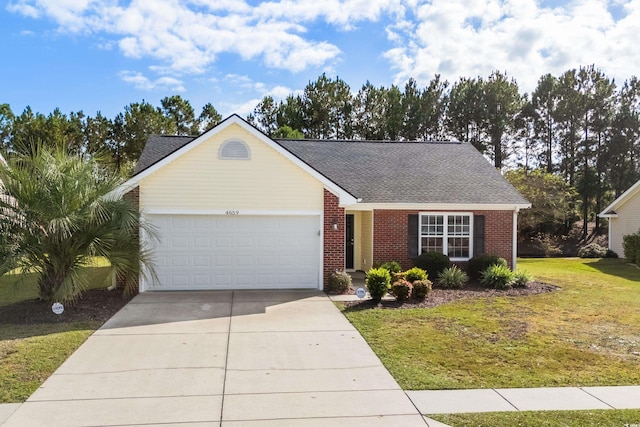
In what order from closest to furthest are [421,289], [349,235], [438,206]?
[421,289] < [438,206] < [349,235]

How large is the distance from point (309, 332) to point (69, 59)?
17.1m

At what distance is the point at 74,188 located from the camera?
1032 cm

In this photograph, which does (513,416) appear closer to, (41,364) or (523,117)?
(41,364)

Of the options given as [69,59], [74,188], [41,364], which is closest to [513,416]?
[41,364]

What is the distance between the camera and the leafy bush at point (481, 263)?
1537 centimetres

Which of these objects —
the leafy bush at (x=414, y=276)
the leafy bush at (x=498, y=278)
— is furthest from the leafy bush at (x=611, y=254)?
the leafy bush at (x=414, y=276)

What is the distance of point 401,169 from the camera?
59.5 feet

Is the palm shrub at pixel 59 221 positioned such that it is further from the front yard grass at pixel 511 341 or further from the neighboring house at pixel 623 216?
the neighboring house at pixel 623 216

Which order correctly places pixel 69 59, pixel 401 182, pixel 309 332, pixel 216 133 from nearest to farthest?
pixel 309 332
pixel 216 133
pixel 401 182
pixel 69 59

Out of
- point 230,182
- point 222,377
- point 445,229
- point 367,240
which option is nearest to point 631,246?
point 445,229

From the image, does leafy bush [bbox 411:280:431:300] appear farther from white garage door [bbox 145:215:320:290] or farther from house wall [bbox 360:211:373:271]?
house wall [bbox 360:211:373:271]

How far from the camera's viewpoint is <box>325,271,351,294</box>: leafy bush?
13.1 meters

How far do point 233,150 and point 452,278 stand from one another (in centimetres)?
743

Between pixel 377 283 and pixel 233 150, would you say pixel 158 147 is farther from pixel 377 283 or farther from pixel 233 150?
pixel 377 283
